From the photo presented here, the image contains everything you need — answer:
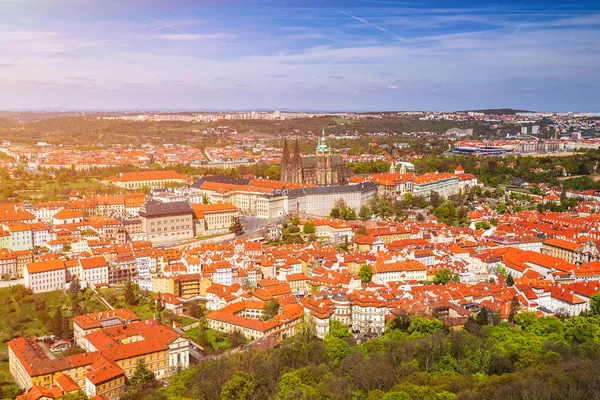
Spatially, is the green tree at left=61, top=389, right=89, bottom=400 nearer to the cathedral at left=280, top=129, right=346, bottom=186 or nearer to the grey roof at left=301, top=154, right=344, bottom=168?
the cathedral at left=280, top=129, right=346, bottom=186

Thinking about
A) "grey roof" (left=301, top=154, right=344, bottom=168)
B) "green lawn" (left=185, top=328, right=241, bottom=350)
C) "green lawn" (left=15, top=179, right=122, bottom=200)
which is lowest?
"green lawn" (left=185, top=328, right=241, bottom=350)

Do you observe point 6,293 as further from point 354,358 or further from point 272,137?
point 272,137

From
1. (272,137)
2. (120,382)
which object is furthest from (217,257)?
(272,137)

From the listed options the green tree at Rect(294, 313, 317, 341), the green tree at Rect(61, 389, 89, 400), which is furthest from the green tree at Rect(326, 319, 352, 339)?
the green tree at Rect(61, 389, 89, 400)

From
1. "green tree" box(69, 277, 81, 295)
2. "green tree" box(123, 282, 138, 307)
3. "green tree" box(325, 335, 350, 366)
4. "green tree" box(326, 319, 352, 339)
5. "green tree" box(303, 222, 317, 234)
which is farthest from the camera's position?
"green tree" box(303, 222, 317, 234)

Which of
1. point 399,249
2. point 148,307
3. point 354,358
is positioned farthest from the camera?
point 399,249

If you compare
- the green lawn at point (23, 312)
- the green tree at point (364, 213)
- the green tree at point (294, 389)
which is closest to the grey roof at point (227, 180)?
the green tree at point (364, 213)

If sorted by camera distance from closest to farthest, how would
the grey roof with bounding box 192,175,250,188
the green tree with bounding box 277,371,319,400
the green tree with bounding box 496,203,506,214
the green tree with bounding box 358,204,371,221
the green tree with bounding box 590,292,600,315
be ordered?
the green tree with bounding box 277,371,319,400 → the green tree with bounding box 590,292,600,315 → the green tree with bounding box 358,204,371,221 → the green tree with bounding box 496,203,506,214 → the grey roof with bounding box 192,175,250,188
